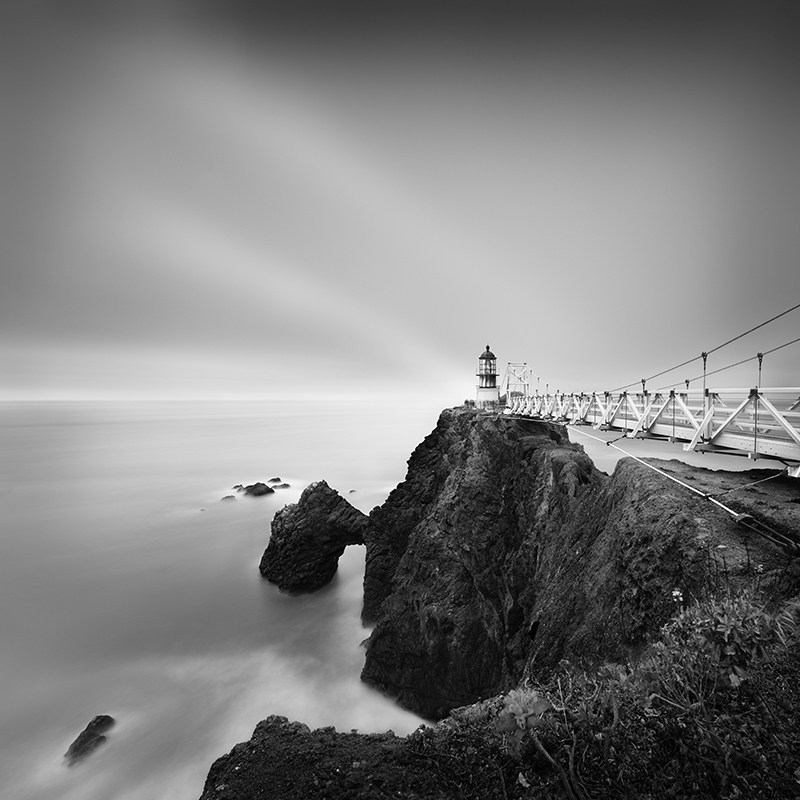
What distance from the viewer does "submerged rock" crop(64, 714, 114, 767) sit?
13047 mm

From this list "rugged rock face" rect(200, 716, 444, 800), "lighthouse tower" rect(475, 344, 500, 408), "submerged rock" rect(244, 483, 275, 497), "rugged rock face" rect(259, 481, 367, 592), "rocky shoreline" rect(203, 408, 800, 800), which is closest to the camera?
"rugged rock face" rect(200, 716, 444, 800)

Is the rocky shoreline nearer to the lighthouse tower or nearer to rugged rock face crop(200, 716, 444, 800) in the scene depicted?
rugged rock face crop(200, 716, 444, 800)

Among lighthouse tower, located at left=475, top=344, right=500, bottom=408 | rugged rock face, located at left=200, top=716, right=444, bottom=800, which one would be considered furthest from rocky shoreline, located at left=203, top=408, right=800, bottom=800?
lighthouse tower, located at left=475, top=344, right=500, bottom=408

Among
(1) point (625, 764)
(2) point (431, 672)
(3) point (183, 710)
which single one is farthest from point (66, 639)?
(1) point (625, 764)

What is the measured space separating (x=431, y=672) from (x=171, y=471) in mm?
58896

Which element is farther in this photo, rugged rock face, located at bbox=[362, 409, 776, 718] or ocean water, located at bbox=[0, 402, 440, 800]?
ocean water, located at bbox=[0, 402, 440, 800]

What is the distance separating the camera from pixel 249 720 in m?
14.5

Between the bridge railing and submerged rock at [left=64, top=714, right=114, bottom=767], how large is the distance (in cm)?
2224

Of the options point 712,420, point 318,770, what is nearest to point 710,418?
point 712,420

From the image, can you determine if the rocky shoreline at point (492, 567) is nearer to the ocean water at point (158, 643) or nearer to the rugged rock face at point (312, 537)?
the rugged rock face at point (312, 537)

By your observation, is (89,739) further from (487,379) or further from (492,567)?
(487,379)

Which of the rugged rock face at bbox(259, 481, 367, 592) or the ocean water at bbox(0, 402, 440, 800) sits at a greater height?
the rugged rock face at bbox(259, 481, 367, 592)

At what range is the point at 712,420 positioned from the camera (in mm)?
7648

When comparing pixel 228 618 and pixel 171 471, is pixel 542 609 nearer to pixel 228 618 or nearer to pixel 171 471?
pixel 228 618
